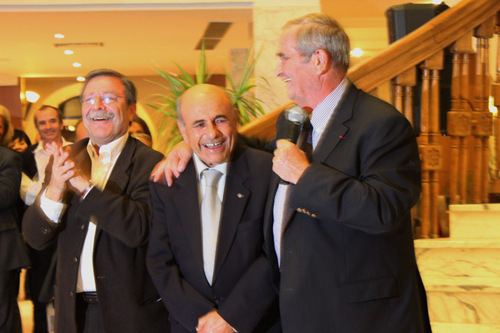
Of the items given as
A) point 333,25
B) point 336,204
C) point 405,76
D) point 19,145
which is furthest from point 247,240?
point 19,145

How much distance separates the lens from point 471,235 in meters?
3.49

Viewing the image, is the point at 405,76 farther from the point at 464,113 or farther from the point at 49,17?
the point at 49,17

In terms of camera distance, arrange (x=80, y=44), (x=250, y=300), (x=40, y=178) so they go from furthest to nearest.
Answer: (x=80, y=44), (x=40, y=178), (x=250, y=300)

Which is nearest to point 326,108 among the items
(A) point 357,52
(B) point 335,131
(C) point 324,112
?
(C) point 324,112

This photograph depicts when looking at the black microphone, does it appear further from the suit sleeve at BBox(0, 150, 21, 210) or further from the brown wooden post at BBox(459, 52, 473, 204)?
the suit sleeve at BBox(0, 150, 21, 210)

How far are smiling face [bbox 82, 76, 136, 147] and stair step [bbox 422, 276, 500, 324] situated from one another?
1707 mm

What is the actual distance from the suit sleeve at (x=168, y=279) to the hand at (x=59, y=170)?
34 centimetres

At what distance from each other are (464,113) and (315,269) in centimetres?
183

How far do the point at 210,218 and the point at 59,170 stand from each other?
0.63 meters

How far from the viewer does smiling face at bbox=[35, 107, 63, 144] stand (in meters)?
4.91

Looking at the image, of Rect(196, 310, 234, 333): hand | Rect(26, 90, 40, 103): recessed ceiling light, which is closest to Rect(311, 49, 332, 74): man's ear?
Rect(196, 310, 234, 333): hand

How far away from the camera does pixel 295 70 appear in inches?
84.0

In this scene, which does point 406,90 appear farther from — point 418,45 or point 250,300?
point 250,300

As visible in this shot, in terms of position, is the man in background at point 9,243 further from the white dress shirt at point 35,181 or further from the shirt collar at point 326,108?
the shirt collar at point 326,108
